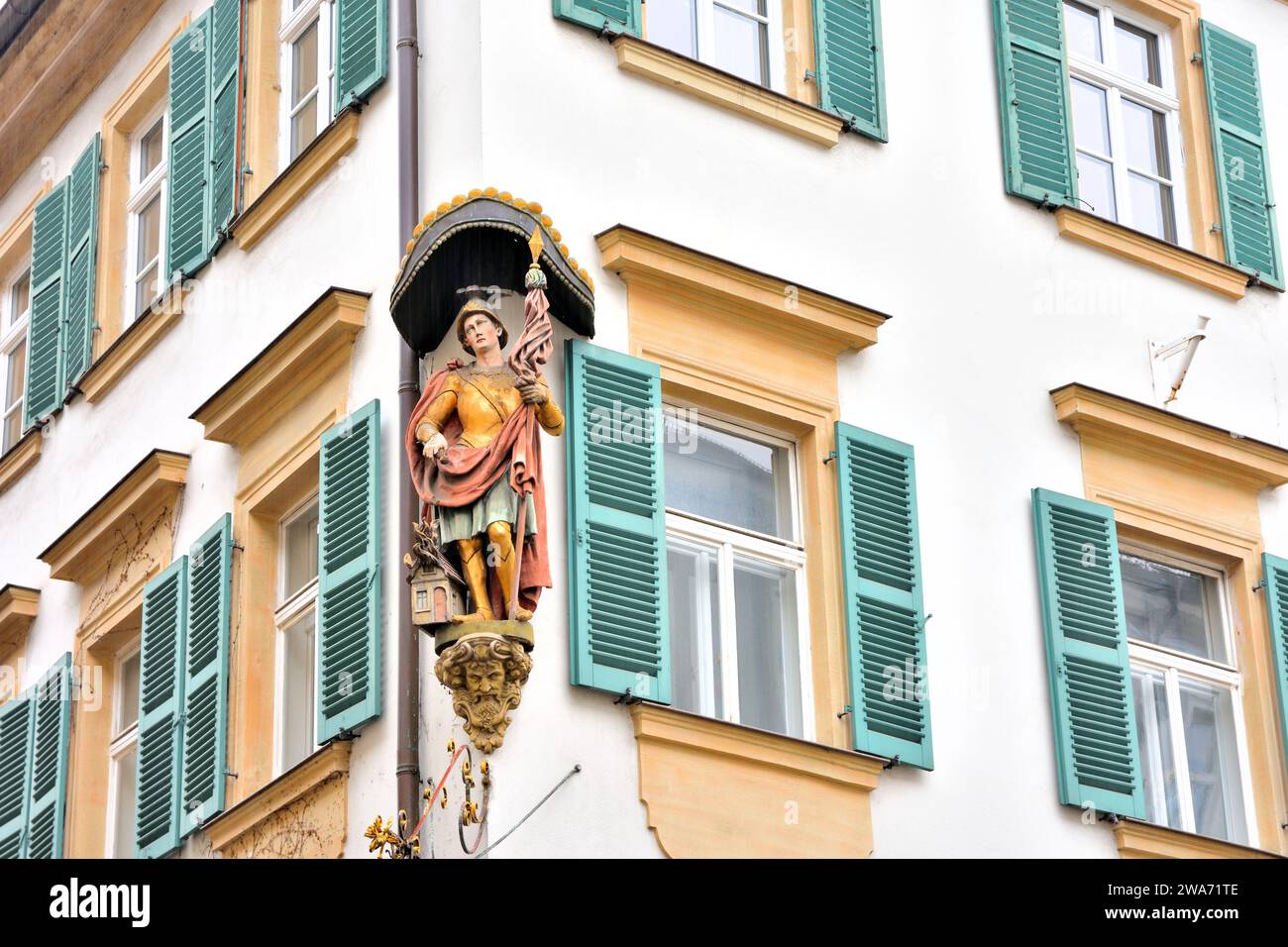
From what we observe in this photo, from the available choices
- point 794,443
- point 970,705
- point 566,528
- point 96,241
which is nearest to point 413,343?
point 566,528

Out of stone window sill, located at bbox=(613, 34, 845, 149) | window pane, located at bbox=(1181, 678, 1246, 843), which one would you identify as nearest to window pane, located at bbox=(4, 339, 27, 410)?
stone window sill, located at bbox=(613, 34, 845, 149)

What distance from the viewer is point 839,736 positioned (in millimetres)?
13352

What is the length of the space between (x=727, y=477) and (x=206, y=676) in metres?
2.68

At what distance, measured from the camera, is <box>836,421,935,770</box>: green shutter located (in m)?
13.4

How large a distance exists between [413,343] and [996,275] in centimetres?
350

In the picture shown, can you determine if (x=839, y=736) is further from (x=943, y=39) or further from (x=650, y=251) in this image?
(x=943, y=39)

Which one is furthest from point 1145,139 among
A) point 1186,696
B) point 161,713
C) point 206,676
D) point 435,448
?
point 161,713

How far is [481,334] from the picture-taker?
12.6 meters

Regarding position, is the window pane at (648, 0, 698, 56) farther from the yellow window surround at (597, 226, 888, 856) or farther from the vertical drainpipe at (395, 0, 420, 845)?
the yellow window surround at (597, 226, 888, 856)

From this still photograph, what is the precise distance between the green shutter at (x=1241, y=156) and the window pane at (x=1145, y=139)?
0.94ft

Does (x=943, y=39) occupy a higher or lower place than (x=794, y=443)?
higher

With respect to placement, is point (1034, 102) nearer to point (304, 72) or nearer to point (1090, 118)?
point (1090, 118)
